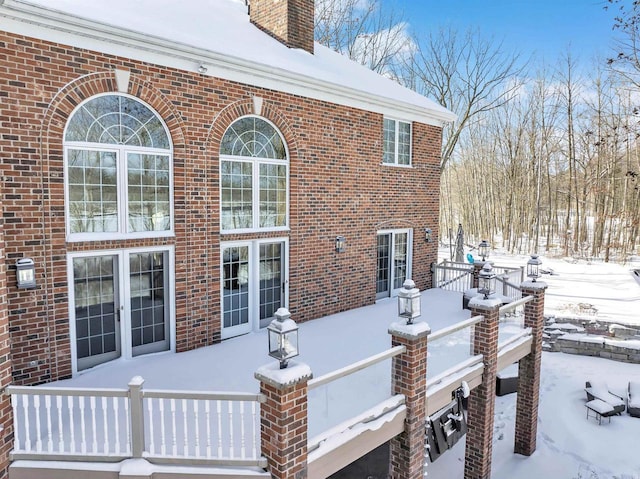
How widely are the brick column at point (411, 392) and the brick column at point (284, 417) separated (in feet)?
6.27

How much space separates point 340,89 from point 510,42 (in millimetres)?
18149

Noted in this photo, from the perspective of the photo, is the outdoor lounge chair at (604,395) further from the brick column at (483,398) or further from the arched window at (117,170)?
the arched window at (117,170)

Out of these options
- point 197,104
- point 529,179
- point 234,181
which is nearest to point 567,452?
point 234,181

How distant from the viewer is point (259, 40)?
9805 millimetres

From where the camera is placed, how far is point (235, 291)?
838 centimetres

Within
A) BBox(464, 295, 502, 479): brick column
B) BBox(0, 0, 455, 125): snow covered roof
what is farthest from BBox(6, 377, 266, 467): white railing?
BBox(0, 0, 455, 125): snow covered roof

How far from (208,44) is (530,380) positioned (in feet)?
31.0

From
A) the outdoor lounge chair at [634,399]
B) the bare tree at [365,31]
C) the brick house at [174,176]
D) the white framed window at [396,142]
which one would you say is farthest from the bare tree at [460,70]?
the outdoor lounge chair at [634,399]

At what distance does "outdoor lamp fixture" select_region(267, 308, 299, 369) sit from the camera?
13.5 ft

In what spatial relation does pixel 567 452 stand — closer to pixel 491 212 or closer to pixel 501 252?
pixel 501 252

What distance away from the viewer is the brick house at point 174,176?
580 centimetres

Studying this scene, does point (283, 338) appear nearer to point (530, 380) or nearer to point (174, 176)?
point (174, 176)

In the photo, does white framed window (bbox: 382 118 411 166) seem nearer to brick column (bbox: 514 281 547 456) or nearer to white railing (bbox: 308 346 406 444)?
brick column (bbox: 514 281 547 456)

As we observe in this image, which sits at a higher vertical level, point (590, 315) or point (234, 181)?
point (234, 181)
